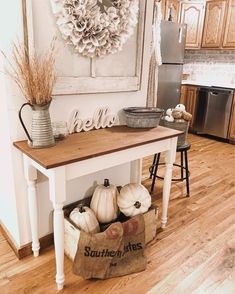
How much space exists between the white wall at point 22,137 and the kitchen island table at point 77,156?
0.08 meters

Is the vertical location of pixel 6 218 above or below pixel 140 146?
below

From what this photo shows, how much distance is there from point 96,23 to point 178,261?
1641mm

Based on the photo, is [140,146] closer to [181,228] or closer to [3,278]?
[181,228]

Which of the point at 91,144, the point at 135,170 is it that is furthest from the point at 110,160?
the point at 135,170

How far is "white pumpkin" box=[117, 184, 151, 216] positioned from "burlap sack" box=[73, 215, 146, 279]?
10cm

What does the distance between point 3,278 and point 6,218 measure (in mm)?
414

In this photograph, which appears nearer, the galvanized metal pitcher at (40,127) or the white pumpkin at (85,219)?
the galvanized metal pitcher at (40,127)

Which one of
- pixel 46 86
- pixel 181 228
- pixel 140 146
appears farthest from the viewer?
pixel 181 228

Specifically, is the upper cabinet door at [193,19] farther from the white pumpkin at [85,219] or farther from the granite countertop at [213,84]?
the white pumpkin at [85,219]

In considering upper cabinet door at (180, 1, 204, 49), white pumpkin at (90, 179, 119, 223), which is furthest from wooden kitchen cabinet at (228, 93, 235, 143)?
white pumpkin at (90, 179, 119, 223)

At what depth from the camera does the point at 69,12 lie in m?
1.47

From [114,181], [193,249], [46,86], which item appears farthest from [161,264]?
[46,86]

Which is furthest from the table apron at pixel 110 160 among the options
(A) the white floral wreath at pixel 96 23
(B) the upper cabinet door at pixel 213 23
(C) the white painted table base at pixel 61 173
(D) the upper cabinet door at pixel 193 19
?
(D) the upper cabinet door at pixel 193 19

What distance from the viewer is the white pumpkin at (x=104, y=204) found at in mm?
1770
